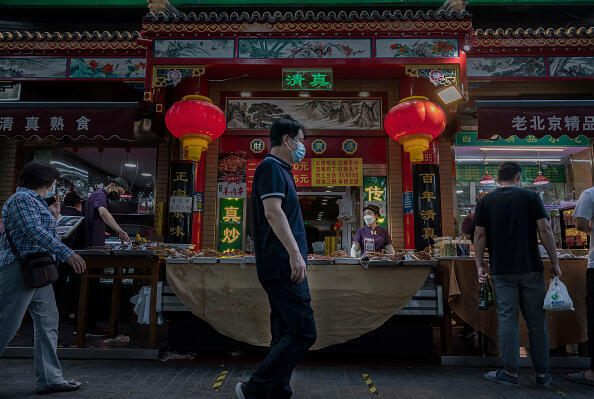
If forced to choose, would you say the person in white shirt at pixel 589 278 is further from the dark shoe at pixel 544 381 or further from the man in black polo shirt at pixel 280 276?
the man in black polo shirt at pixel 280 276

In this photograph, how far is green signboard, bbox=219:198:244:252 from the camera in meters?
7.69

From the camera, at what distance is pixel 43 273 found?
3016 mm

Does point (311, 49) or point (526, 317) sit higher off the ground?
point (311, 49)

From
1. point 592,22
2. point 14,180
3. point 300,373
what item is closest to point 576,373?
point 300,373

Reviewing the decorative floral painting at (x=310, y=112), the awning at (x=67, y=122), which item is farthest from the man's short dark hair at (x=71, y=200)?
the decorative floral painting at (x=310, y=112)

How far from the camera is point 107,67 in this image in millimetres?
7395

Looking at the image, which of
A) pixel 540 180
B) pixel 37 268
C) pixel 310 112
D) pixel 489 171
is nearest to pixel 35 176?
pixel 37 268

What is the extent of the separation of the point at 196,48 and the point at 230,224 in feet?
10.9

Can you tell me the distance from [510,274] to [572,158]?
733 centimetres

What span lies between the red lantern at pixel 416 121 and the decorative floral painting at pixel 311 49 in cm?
165

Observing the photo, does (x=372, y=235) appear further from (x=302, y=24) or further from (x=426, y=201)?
Result: (x=302, y=24)

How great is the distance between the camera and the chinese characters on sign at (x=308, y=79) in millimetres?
6590

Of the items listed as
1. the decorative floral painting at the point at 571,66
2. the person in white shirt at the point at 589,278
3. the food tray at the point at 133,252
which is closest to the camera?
the person in white shirt at the point at 589,278

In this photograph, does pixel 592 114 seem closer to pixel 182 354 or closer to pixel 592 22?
pixel 592 22
